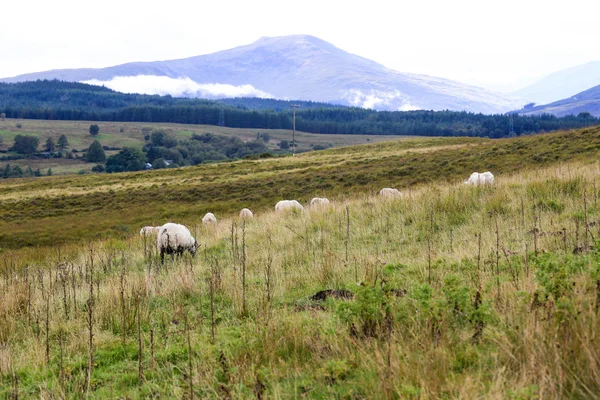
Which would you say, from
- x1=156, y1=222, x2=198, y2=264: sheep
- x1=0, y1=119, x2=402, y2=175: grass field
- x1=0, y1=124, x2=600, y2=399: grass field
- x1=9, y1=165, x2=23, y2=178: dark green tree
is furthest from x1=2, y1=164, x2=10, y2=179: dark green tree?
x1=156, y1=222, x2=198, y2=264: sheep

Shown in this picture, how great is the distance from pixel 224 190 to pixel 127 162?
81.3 metres

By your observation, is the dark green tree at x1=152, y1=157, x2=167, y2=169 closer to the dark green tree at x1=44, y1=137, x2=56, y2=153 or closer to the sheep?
the dark green tree at x1=44, y1=137, x2=56, y2=153

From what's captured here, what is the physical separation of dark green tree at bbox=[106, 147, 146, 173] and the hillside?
190ft

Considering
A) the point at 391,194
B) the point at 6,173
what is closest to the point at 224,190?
the point at 391,194

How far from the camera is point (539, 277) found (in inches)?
162

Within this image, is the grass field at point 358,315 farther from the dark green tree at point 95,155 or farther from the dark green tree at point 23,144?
the dark green tree at point 23,144

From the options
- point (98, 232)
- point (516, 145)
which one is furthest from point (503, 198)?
→ point (516, 145)

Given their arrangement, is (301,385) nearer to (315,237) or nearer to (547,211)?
(315,237)

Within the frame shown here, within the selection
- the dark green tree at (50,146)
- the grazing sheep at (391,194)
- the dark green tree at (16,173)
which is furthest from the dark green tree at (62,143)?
the grazing sheep at (391,194)

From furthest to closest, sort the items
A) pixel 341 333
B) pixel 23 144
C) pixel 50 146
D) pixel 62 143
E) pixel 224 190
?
pixel 62 143 → pixel 50 146 → pixel 23 144 → pixel 224 190 → pixel 341 333

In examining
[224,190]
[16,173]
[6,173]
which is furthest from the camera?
[16,173]

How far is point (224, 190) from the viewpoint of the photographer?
44188mm

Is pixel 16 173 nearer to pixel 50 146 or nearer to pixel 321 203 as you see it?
pixel 50 146

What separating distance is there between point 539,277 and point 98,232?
97.2 feet
